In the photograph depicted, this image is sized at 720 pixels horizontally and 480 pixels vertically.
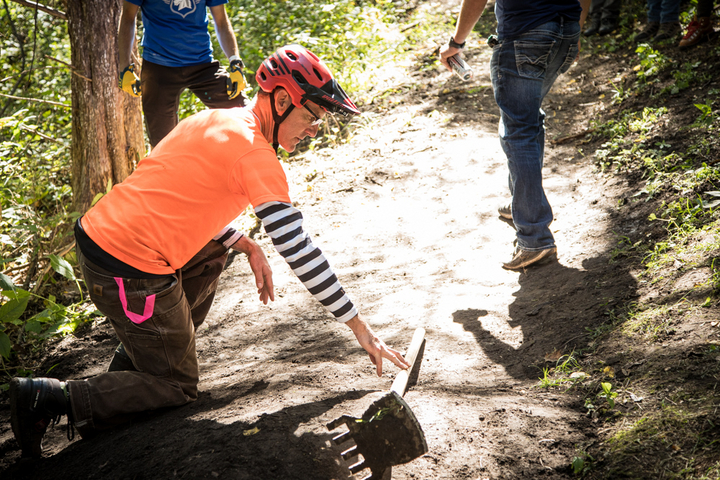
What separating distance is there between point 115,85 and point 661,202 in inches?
181

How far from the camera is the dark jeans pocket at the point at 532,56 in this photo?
3156mm

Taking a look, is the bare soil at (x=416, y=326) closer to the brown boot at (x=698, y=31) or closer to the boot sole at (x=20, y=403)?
the boot sole at (x=20, y=403)

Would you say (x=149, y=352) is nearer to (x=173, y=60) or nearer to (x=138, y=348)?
(x=138, y=348)

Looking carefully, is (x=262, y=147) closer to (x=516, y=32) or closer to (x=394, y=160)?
(x=516, y=32)

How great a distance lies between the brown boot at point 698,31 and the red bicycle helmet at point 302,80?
4.86 metres

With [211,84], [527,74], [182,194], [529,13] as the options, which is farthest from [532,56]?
[211,84]

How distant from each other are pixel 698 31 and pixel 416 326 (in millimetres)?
4675

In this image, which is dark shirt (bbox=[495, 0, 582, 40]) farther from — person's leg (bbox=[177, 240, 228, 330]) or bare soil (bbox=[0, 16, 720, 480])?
person's leg (bbox=[177, 240, 228, 330])

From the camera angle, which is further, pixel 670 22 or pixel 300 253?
pixel 670 22

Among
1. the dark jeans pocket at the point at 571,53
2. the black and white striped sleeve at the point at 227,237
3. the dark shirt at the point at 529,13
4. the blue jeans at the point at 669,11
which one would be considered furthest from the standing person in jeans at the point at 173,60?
the blue jeans at the point at 669,11

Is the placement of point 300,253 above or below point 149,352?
above

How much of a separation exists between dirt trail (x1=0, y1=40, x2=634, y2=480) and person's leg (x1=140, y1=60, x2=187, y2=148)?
1.38m

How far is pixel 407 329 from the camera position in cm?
330

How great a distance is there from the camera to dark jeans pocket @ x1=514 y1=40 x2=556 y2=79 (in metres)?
3.16
